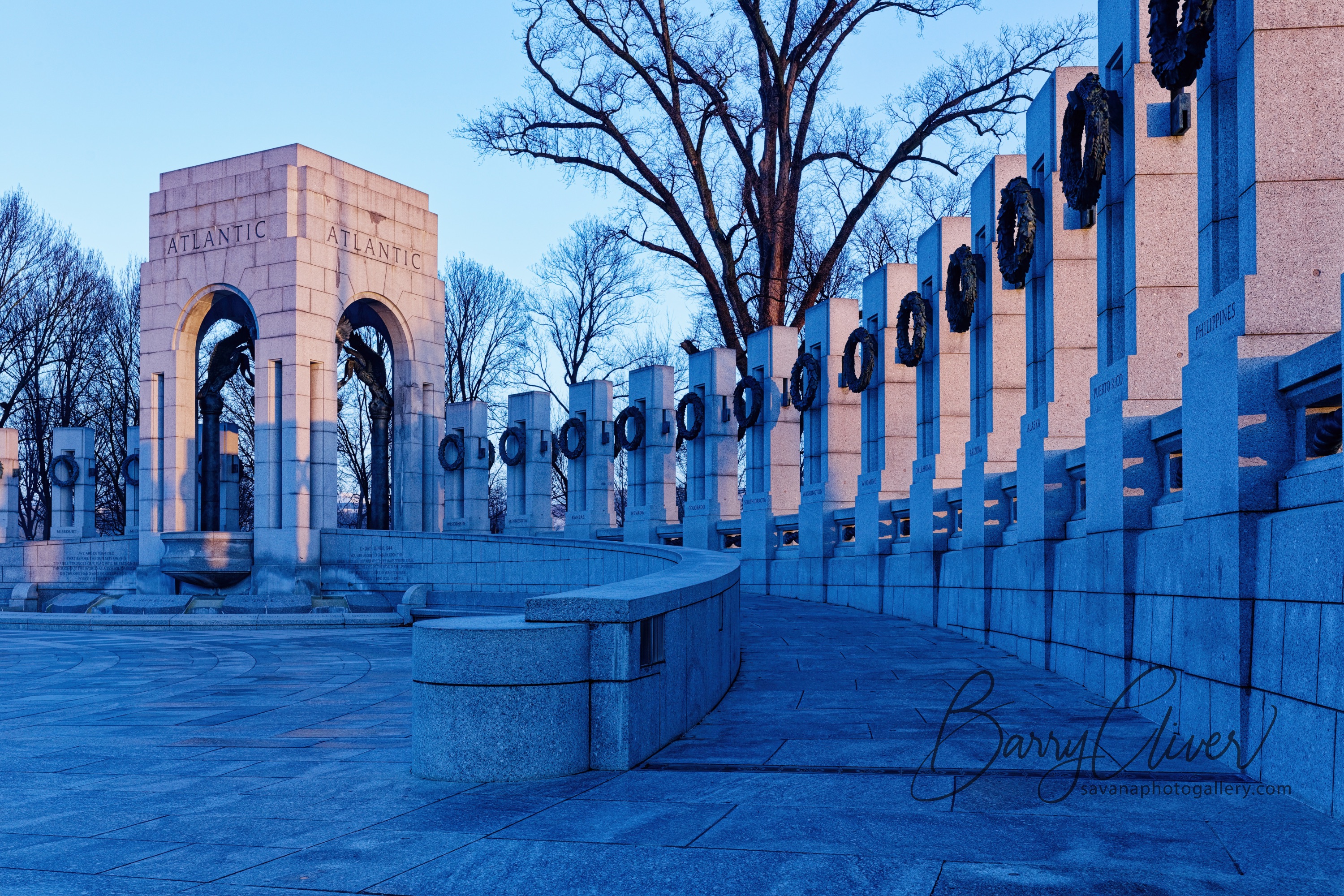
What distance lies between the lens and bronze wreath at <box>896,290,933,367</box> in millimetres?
18516

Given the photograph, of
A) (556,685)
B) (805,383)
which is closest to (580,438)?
(805,383)

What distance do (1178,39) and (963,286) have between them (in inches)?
312

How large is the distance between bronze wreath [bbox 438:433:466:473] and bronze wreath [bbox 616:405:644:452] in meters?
6.26

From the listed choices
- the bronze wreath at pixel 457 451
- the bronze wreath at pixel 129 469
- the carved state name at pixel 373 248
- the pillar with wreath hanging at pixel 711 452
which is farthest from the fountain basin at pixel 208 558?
the bronze wreath at pixel 129 469

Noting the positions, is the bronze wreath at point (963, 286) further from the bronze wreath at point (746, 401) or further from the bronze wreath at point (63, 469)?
the bronze wreath at point (63, 469)

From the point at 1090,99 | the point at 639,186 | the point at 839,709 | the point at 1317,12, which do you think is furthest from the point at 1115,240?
the point at 639,186

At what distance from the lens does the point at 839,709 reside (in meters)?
9.46

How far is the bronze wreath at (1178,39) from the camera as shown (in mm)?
8156

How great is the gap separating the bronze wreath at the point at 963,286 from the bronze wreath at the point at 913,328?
59.1 inches

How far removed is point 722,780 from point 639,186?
31.2 meters

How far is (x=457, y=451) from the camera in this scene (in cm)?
3256

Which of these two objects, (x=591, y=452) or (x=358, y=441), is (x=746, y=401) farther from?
(x=358, y=441)

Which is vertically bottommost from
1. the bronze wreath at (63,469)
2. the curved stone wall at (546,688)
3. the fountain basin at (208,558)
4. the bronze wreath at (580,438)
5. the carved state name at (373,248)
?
the fountain basin at (208,558)


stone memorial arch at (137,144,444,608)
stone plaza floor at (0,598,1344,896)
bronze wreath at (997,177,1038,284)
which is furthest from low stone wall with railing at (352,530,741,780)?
stone memorial arch at (137,144,444,608)
